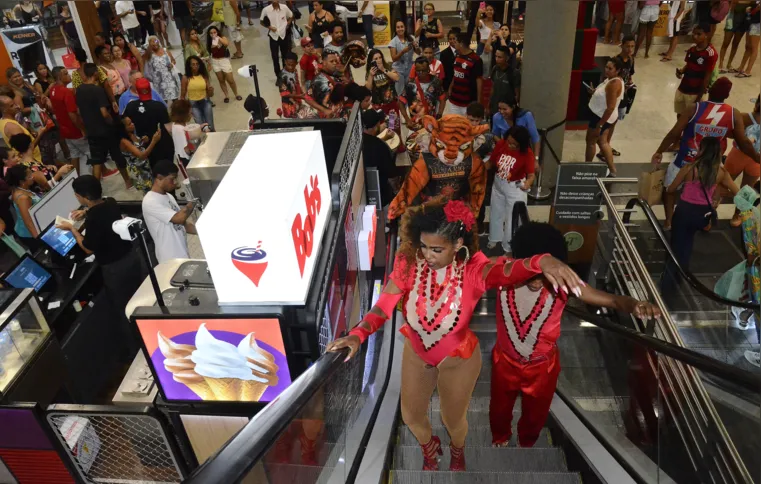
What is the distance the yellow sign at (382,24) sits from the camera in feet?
43.4

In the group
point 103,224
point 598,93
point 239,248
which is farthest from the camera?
point 598,93

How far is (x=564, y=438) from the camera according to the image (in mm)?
3785

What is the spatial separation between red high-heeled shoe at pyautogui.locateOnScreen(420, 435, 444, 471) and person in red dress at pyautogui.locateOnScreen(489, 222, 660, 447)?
15.7 inches

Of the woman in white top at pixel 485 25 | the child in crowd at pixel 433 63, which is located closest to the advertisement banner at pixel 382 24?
the woman in white top at pixel 485 25

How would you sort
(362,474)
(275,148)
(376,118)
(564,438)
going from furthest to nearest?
(376,118), (564,438), (275,148), (362,474)

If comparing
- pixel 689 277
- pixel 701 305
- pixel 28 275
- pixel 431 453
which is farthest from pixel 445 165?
pixel 28 275

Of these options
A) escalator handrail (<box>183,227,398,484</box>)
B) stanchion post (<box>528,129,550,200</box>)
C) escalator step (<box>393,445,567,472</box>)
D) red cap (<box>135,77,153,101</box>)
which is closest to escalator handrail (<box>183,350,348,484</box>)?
escalator handrail (<box>183,227,398,484</box>)

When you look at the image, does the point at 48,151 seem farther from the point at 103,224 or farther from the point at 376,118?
the point at 376,118

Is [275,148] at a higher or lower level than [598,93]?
higher

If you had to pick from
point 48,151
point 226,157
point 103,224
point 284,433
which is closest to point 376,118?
point 226,157

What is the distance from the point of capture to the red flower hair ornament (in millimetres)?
2988

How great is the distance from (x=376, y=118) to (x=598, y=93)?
3.13 m

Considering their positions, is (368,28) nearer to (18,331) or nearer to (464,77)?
(464,77)

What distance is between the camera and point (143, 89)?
319 inches
